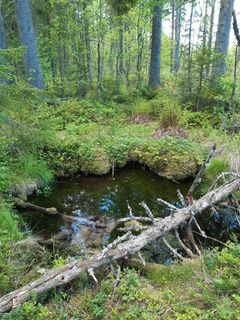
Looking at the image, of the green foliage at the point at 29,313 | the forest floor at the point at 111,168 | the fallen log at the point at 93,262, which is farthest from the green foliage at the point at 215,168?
the green foliage at the point at 29,313

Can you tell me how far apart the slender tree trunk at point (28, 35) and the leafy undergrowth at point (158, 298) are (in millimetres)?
7879

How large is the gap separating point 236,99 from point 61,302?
701 cm

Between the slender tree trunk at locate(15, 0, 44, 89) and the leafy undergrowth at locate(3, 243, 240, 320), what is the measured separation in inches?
310

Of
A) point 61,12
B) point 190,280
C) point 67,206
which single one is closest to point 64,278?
Answer: point 190,280

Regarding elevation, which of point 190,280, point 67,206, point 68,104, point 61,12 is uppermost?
point 61,12

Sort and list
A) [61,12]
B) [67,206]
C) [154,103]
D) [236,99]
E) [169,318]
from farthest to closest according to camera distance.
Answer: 1. [61,12]
2. [154,103]
3. [236,99]
4. [67,206]
5. [169,318]

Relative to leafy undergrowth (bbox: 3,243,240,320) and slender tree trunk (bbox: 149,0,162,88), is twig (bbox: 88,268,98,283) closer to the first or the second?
leafy undergrowth (bbox: 3,243,240,320)

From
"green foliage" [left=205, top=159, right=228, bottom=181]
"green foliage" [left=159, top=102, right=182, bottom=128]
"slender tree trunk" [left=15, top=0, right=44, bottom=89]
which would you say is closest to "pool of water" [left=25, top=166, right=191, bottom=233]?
"green foliage" [left=205, top=159, right=228, bottom=181]

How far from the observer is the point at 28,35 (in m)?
9.04

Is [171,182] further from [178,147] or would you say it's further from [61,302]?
[61,302]

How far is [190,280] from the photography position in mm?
2637

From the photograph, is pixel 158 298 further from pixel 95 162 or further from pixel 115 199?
pixel 95 162

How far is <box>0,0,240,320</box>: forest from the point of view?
2.41 meters

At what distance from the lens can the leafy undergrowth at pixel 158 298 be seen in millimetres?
2174
